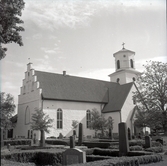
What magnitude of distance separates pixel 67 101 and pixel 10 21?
22136mm

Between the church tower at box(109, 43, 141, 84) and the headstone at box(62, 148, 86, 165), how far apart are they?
34.3 m

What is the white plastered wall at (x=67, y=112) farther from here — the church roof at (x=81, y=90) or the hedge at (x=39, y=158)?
the hedge at (x=39, y=158)

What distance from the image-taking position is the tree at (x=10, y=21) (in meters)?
12.2

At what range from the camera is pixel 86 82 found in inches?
1598

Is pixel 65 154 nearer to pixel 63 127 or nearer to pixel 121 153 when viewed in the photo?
pixel 121 153


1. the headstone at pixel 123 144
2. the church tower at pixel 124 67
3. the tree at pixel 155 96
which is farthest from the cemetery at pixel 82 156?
the church tower at pixel 124 67

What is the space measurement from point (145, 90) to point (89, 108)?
9631 millimetres

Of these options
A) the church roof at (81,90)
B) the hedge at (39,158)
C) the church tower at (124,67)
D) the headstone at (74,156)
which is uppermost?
the church tower at (124,67)

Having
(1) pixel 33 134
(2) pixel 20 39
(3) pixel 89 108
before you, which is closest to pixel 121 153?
(2) pixel 20 39

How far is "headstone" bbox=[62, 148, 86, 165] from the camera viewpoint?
1075cm

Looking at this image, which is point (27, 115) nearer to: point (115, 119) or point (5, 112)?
point (115, 119)

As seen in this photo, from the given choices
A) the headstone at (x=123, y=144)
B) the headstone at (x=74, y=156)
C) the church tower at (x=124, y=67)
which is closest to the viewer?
the headstone at (x=74, y=156)

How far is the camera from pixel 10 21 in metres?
13.0

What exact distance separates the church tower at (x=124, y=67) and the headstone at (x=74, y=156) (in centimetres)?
3428
